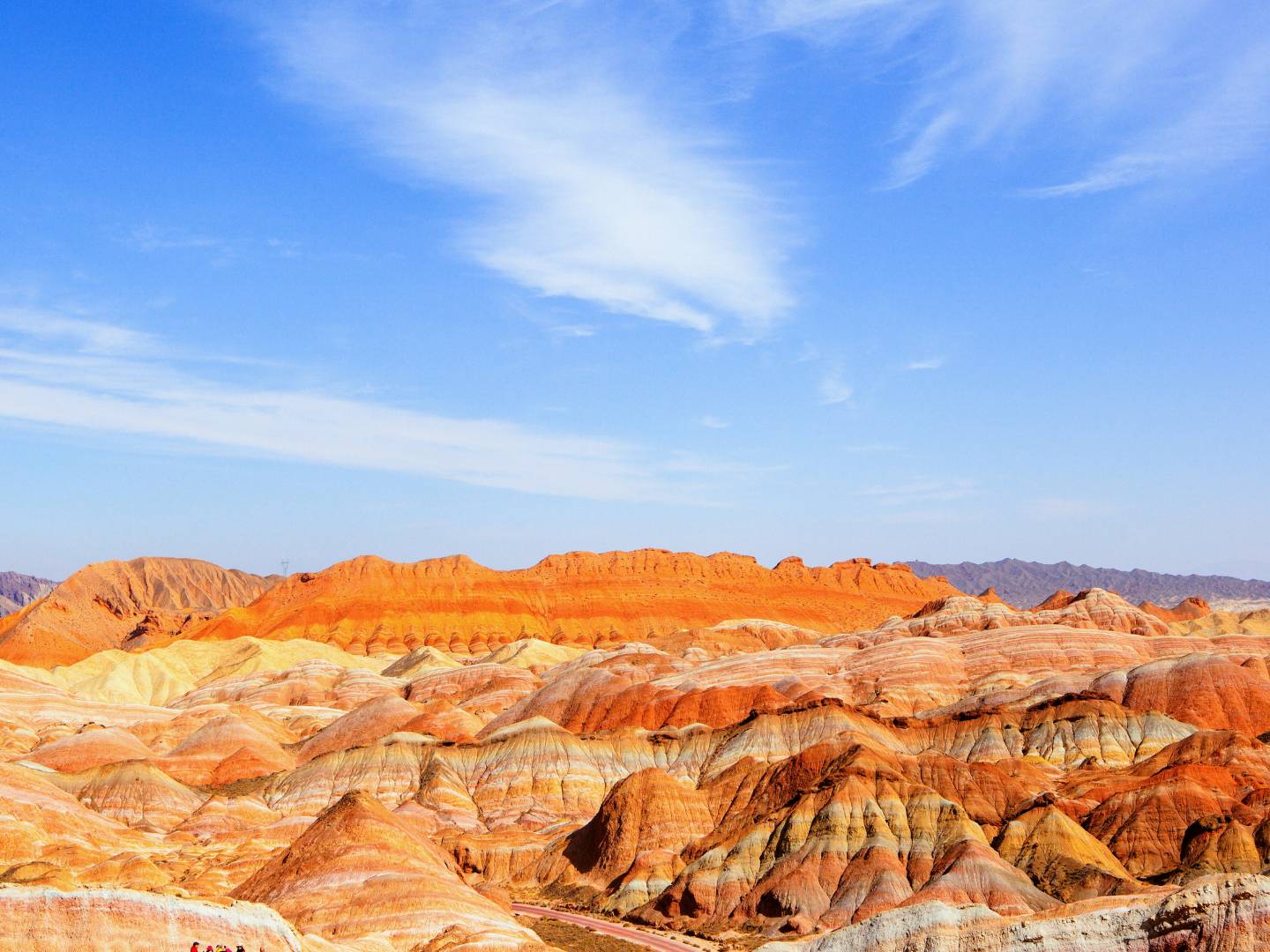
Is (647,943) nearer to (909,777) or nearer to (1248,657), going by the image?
(909,777)

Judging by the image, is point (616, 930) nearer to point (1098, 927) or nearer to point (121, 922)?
point (121, 922)

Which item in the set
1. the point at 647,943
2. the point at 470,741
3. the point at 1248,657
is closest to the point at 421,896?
the point at 647,943

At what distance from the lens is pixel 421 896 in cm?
7300

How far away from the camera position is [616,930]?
9131cm

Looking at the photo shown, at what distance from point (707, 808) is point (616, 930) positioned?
20928 mm

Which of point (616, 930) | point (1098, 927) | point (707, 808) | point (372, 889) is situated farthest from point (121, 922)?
point (707, 808)

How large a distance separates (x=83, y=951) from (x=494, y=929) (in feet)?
82.8

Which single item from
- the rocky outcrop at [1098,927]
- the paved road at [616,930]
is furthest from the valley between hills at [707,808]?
the paved road at [616,930]

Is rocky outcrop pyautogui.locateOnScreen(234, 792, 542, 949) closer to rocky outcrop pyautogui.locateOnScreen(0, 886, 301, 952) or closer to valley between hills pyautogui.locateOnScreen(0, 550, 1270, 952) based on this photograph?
valley between hills pyautogui.locateOnScreen(0, 550, 1270, 952)

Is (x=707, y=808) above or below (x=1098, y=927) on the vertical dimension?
below

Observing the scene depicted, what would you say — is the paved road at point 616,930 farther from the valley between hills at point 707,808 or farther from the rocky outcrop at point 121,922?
the rocky outcrop at point 121,922

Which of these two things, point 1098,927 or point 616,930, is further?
point 616,930

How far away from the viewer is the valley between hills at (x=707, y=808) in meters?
50.9

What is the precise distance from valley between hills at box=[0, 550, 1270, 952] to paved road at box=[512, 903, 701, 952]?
6.29ft
